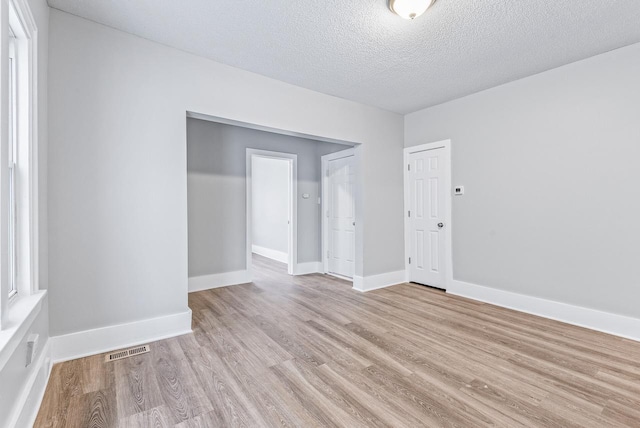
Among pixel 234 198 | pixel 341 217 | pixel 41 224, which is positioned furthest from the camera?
pixel 341 217

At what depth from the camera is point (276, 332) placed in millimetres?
2789

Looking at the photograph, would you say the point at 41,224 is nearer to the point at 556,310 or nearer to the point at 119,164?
the point at 119,164

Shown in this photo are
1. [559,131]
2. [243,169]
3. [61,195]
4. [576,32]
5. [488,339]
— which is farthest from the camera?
[243,169]

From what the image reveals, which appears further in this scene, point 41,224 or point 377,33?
point 377,33

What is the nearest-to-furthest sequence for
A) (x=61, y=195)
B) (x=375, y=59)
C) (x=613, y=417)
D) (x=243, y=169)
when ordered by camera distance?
1. (x=613, y=417)
2. (x=61, y=195)
3. (x=375, y=59)
4. (x=243, y=169)

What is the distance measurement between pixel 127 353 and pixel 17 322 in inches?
43.6

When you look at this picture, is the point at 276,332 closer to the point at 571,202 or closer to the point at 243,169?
the point at 243,169

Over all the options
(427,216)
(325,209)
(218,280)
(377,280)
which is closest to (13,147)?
(218,280)

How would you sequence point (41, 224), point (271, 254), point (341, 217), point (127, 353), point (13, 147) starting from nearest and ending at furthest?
point (13, 147) < point (41, 224) < point (127, 353) < point (341, 217) < point (271, 254)

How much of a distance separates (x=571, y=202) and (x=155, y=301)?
415cm

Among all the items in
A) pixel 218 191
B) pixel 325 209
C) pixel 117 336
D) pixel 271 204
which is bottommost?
pixel 117 336

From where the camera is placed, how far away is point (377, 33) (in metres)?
2.47

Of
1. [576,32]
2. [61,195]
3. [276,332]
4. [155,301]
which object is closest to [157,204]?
[61,195]

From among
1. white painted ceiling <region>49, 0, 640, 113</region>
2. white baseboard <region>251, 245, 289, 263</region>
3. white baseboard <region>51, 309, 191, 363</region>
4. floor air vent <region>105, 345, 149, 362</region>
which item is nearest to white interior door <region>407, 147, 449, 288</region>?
white painted ceiling <region>49, 0, 640, 113</region>
